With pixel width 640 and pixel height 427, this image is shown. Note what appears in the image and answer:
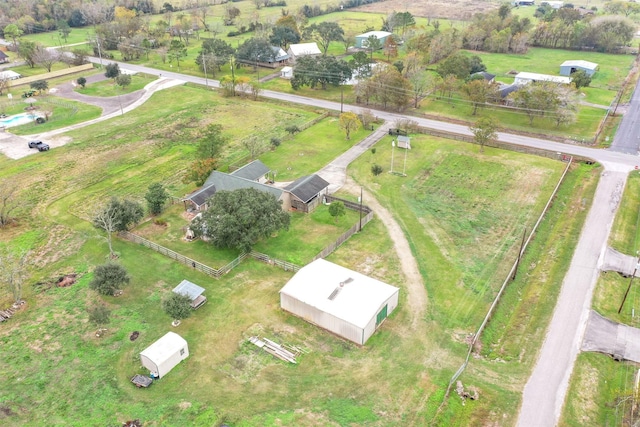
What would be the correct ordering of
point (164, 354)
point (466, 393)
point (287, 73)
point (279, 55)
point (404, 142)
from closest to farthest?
point (466, 393) → point (164, 354) → point (404, 142) → point (287, 73) → point (279, 55)

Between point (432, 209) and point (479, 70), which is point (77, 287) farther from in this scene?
point (479, 70)

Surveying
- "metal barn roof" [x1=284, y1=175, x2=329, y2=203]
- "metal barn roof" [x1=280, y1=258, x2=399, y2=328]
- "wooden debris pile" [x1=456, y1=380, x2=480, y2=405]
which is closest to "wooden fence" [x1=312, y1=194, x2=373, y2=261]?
"metal barn roof" [x1=284, y1=175, x2=329, y2=203]

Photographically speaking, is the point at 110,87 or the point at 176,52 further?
the point at 176,52

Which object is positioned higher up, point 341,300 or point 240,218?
point 240,218

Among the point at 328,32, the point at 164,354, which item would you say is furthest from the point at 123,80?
the point at 164,354

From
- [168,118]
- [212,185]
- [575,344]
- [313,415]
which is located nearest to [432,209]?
[575,344]

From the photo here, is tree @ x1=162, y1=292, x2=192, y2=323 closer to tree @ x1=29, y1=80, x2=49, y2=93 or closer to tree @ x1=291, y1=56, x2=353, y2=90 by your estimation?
tree @ x1=291, y1=56, x2=353, y2=90

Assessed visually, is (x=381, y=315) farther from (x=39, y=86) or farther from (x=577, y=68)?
(x=577, y=68)
